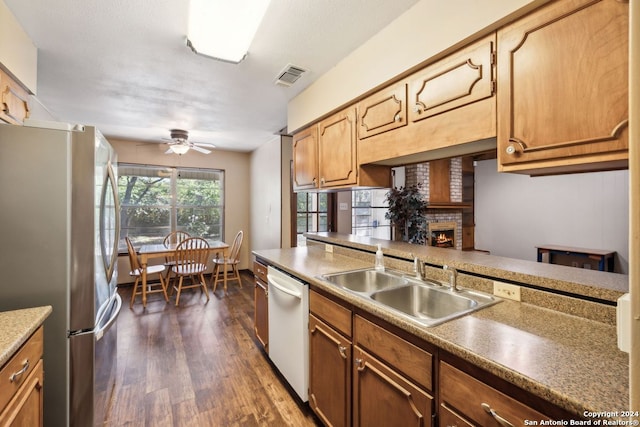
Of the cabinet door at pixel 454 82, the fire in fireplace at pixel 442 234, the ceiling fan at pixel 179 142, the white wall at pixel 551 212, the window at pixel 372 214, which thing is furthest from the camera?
the window at pixel 372 214

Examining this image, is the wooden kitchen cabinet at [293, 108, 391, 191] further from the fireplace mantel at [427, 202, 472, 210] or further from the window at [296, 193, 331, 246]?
the fireplace mantel at [427, 202, 472, 210]

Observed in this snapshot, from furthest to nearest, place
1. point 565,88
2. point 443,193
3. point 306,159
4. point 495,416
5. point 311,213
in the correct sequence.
A: point 443,193
point 311,213
point 306,159
point 565,88
point 495,416

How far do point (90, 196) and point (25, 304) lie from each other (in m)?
0.57

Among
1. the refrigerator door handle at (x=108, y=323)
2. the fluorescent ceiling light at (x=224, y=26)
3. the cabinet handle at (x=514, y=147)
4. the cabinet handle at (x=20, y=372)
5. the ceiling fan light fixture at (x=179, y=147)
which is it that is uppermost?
the fluorescent ceiling light at (x=224, y=26)

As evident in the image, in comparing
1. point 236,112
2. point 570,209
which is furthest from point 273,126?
point 570,209

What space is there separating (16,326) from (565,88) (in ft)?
7.56

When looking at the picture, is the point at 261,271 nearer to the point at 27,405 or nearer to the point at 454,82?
the point at 27,405

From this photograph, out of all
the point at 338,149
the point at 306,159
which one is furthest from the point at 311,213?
the point at 338,149

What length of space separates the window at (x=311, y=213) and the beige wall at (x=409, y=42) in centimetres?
214

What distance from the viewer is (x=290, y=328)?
1.92 meters

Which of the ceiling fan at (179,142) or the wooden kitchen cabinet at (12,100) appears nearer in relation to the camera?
the wooden kitchen cabinet at (12,100)

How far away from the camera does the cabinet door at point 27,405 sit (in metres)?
0.97

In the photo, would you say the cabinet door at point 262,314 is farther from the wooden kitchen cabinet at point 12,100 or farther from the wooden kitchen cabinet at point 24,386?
the wooden kitchen cabinet at point 12,100

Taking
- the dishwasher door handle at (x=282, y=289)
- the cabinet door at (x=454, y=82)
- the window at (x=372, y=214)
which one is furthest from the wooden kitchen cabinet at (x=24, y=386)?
the window at (x=372, y=214)
